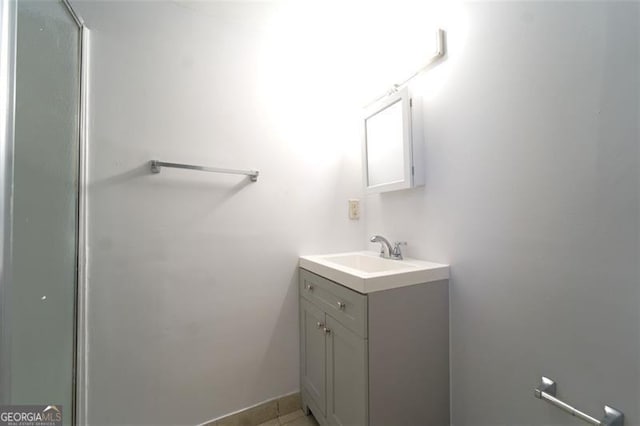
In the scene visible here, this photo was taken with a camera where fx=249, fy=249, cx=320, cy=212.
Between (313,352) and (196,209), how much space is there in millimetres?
988

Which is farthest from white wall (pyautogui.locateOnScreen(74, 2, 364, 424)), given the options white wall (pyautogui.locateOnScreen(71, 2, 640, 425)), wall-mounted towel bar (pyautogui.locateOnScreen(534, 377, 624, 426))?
wall-mounted towel bar (pyautogui.locateOnScreen(534, 377, 624, 426))

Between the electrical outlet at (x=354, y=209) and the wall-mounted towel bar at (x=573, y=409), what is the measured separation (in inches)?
45.7

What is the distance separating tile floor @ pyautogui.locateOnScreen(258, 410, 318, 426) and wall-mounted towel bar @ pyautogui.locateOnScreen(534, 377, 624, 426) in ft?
3.62

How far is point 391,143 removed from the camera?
4.73ft

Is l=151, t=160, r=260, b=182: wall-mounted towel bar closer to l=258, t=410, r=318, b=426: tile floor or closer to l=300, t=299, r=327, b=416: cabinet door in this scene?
l=300, t=299, r=327, b=416: cabinet door

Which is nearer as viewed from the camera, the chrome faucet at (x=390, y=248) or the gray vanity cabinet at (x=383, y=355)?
the gray vanity cabinet at (x=383, y=355)

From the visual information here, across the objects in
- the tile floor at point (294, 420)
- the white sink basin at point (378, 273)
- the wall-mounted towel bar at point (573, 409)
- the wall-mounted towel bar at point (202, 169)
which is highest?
the wall-mounted towel bar at point (202, 169)

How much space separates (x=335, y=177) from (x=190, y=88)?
0.96 meters

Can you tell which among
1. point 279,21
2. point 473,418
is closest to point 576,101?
point 473,418

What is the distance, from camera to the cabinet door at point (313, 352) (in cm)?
126

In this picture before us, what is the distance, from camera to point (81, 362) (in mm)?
1072

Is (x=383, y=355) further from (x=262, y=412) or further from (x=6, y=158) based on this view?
(x=6, y=158)

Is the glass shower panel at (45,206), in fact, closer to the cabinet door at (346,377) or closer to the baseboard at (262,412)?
the baseboard at (262,412)

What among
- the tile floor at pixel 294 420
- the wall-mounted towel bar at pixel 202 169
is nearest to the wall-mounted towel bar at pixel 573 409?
the tile floor at pixel 294 420
